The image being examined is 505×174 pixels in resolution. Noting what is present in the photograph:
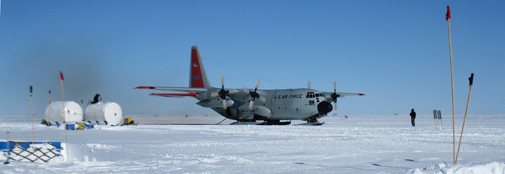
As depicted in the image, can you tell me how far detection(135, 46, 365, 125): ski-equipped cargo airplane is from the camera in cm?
3353

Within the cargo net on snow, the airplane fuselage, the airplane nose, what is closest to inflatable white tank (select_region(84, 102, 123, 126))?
the airplane fuselage

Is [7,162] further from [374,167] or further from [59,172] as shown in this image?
[374,167]

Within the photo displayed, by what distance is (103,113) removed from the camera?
35.8 metres

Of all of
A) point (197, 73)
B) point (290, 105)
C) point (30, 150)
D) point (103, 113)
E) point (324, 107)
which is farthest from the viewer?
point (197, 73)

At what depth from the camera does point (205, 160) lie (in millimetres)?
10641

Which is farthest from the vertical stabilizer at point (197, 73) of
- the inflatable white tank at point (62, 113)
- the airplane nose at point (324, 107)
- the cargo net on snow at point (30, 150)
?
the cargo net on snow at point (30, 150)

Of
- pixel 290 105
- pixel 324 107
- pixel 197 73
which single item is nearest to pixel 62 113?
pixel 197 73

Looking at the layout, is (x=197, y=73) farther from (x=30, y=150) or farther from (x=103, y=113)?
(x=30, y=150)

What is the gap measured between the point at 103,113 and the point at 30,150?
25180 millimetres

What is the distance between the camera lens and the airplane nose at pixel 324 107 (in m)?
32.5

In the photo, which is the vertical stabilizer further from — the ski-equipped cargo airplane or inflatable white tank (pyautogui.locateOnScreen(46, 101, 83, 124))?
inflatable white tank (pyautogui.locateOnScreen(46, 101, 83, 124))

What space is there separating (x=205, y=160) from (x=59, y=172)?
319 centimetres

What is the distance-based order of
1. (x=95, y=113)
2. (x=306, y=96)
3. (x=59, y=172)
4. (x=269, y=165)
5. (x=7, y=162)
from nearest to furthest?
1. (x=59, y=172)
2. (x=269, y=165)
3. (x=7, y=162)
4. (x=306, y=96)
5. (x=95, y=113)

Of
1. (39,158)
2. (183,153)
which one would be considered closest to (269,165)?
(183,153)
